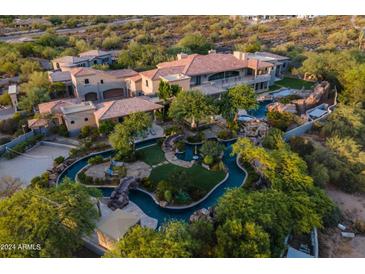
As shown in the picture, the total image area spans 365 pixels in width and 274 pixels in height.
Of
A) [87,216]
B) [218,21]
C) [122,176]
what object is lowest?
[122,176]

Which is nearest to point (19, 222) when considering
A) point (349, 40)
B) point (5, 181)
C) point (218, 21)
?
point (5, 181)

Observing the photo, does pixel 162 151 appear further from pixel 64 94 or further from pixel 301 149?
pixel 64 94

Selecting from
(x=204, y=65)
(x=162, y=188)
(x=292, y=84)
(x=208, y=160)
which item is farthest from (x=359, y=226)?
(x=292, y=84)

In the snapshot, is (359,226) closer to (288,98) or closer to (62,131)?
(288,98)

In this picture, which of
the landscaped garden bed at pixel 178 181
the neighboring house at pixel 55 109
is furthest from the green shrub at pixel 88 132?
the landscaped garden bed at pixel 178 181

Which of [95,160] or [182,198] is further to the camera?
[95,160]

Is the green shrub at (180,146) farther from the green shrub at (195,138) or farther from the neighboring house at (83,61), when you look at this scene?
the neighboring house at (83,61)
